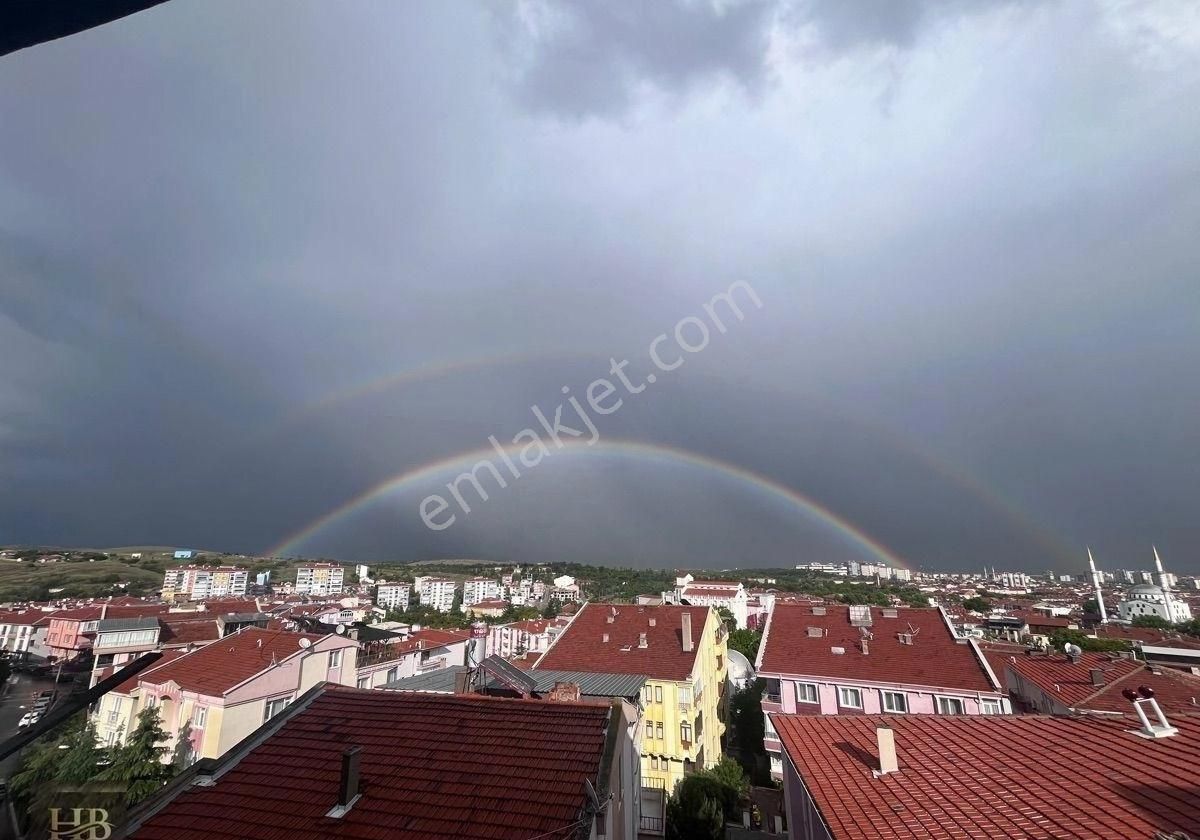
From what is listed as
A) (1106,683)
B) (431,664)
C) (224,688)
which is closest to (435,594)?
(431,664)

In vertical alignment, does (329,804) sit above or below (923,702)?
above

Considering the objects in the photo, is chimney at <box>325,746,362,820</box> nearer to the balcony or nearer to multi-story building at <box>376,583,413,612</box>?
the balcony

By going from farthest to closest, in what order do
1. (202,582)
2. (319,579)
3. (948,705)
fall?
(319,579), (202,582), (948,705)

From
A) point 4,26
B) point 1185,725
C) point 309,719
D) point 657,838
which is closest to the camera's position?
point 4,26

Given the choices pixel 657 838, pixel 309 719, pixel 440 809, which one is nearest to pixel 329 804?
pixel 440 809

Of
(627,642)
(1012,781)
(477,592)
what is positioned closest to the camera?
(1012,781)

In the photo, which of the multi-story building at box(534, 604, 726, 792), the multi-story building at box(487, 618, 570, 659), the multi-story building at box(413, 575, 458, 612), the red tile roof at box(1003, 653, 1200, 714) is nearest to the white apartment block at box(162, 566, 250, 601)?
the multi-story building at box(413, 575, 458, 612)

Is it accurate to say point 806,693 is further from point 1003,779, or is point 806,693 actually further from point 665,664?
point 1003,779

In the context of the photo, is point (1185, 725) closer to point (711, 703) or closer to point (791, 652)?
point (791, 652)
